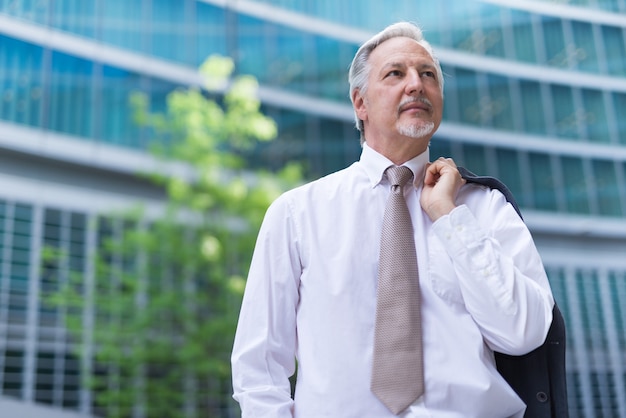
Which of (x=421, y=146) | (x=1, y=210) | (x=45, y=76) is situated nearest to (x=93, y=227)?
(x=1, y=210)

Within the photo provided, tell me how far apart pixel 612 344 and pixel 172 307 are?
1097 centimetres

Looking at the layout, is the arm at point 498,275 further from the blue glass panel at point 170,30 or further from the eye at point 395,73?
the blue glass panel at point 170,30

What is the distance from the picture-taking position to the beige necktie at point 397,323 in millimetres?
1526

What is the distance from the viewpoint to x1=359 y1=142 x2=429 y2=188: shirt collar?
183cm

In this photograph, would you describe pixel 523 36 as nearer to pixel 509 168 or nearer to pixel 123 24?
pixel 509 168

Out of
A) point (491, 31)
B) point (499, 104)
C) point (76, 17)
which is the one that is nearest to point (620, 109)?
point (499, 104)

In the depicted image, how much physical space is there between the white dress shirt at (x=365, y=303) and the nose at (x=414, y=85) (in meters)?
0.17

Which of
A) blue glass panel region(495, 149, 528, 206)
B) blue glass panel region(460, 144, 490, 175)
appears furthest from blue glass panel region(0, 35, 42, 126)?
blue glass panel region(495, 149, 528, 206)

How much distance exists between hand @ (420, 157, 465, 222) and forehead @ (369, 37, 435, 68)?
0.81ft

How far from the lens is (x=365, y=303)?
64.7 inches

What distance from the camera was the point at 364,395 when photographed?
155 cm

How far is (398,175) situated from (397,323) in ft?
1.22

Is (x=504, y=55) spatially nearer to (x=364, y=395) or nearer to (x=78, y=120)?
(x=78, y=120)

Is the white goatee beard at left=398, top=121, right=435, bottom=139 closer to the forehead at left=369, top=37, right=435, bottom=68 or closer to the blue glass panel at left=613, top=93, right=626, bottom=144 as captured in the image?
the forehead at left=369, top=37, right=435, bottom=68
